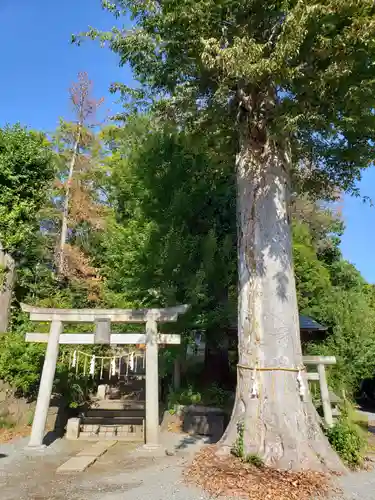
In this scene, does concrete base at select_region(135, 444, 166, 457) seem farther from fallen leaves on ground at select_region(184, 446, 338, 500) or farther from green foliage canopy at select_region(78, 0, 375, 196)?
green foliage canopy at select_region(78, 0, 375, 196)

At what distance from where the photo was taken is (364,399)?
59.4ft

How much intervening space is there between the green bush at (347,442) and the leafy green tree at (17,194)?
913 cm

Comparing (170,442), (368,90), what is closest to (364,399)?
(170,442)

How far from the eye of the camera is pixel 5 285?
11.2 m

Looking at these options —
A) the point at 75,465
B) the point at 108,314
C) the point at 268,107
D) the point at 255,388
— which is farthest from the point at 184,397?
the point at 268,107

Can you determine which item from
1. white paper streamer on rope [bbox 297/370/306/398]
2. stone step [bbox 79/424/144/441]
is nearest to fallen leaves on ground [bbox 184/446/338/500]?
white paper streamer on rope [bbox 297/370/306/398]

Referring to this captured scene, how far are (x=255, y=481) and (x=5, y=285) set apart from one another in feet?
30.1

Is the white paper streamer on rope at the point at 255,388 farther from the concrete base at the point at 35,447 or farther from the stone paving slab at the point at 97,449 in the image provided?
the concrete base at the point at 35,447

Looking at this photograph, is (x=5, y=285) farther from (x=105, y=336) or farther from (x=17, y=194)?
Result: (x=105, y=336)

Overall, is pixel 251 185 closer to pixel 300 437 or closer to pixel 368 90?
pixel 368 90

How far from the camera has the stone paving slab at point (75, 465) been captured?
5957mm

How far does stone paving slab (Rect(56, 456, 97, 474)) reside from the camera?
19.5ft

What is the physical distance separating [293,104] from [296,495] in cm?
563

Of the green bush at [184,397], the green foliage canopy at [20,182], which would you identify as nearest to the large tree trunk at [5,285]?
the green foliage canopy at [20,182]
